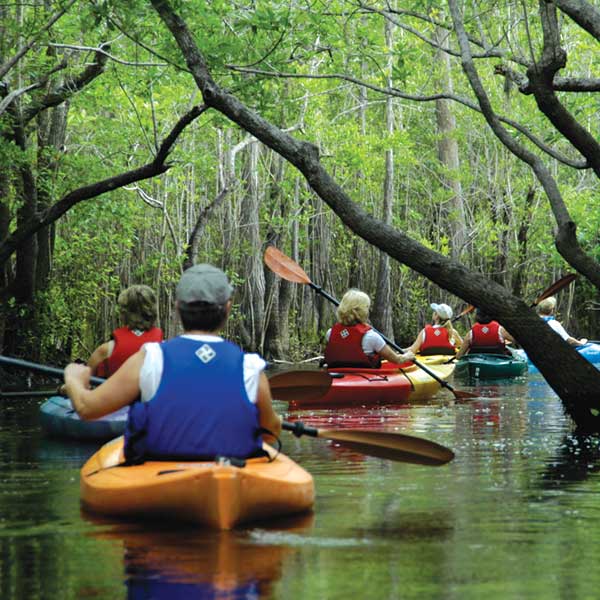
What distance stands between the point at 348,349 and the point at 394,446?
6322 millimetres

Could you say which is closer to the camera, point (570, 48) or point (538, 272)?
point (570, 48)

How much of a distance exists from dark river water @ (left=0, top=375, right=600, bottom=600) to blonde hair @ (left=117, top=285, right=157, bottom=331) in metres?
1.01

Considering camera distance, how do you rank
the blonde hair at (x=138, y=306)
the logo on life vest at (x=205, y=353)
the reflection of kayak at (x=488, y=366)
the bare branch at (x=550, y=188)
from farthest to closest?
the reflection of kayak at (x=488, y=366), the bare branch at (x=550, y=188), the blonde hair at (x=138, y=306), the logo on life vest at (x=205, y=353)

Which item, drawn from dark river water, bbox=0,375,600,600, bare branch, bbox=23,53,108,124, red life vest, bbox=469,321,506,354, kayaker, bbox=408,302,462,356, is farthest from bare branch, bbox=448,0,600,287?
red life vest, bbox=469,321,506,354

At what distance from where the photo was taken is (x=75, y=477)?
26.2 feet

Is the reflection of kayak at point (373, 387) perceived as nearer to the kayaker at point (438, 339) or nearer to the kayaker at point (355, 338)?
the kayaker at point (355, 338)

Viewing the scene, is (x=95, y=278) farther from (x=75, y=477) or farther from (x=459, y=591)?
(x=459, y=591)

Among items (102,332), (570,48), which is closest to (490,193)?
(570,48)

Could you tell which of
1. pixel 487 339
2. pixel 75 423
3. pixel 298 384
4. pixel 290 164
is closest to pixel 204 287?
pixel 75 423

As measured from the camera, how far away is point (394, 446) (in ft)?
22.7

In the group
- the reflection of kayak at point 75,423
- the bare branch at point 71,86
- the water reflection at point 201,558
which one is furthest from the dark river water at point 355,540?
the bare branch at point 71,86

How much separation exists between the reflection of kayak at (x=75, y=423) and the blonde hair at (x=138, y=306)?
3.18 ft

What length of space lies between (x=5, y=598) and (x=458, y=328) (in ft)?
87.3

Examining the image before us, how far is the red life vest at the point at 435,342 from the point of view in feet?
62.3
